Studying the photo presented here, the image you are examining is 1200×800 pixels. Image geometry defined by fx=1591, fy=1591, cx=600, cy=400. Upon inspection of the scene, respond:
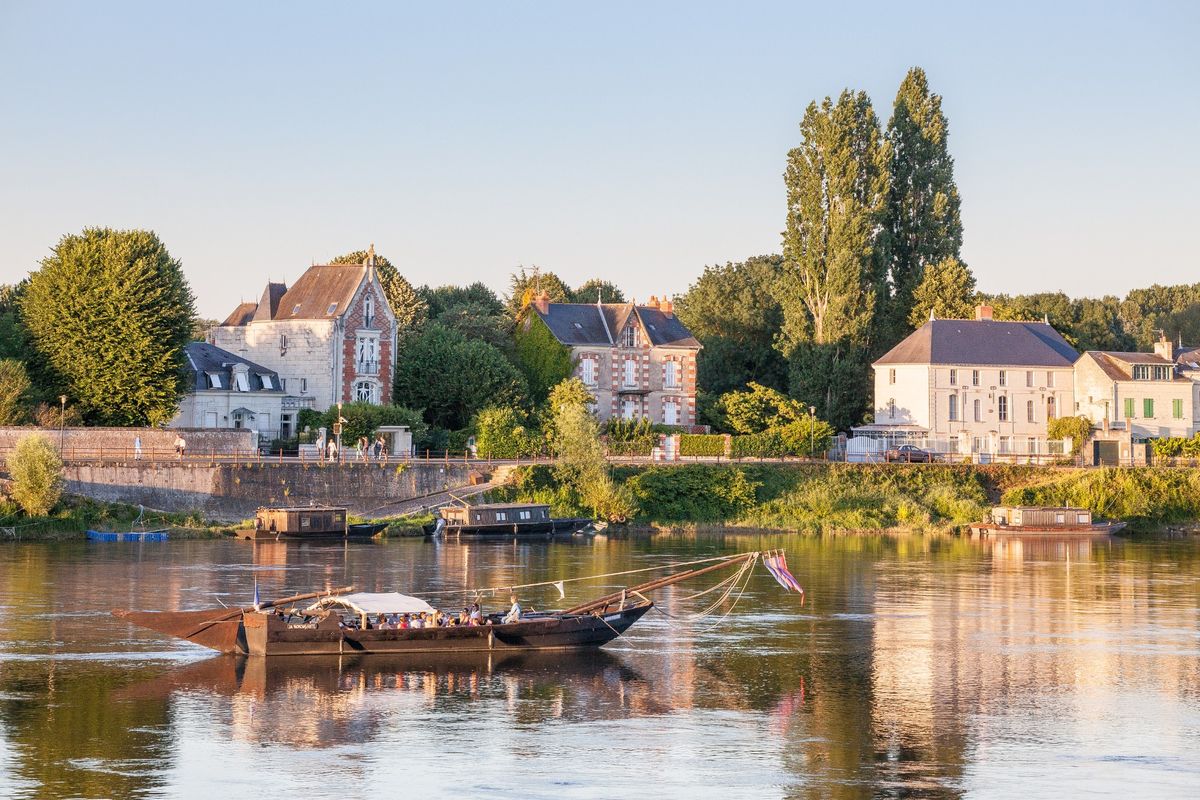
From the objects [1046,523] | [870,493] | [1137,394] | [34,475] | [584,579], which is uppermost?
[1137,394]

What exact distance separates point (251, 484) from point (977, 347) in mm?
43356

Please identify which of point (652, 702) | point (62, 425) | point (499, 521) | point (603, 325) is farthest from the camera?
point (603, 325)

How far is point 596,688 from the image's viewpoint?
35.8m

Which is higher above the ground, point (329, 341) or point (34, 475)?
point (329, 341)

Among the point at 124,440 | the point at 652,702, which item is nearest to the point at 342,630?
the point at 652,702

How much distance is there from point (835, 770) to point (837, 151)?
7161 cm

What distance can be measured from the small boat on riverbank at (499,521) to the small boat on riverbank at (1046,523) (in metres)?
21.1

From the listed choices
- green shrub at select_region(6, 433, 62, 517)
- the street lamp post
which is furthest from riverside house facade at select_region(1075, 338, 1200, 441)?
green shrub at select_region(6, 433, 62, 517)

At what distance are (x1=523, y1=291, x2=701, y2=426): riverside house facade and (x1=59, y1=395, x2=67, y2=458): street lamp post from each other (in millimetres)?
31544

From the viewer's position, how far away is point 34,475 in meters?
68.3

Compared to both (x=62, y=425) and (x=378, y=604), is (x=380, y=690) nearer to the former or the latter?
(x=378, y=604)

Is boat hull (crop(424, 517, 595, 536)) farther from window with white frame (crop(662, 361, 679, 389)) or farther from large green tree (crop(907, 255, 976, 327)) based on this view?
large green tree (crop(907, 255, 976, 327))

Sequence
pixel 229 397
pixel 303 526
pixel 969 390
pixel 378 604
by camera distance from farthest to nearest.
Answer: pixel 969 390 → pixel 229 397 → pixel 303 526 → pixel 378 604

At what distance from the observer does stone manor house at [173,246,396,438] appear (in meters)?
86.9
